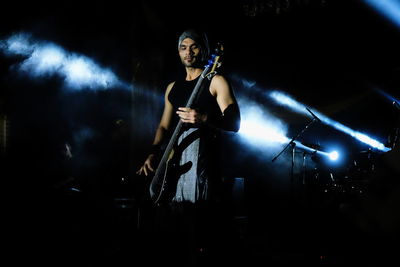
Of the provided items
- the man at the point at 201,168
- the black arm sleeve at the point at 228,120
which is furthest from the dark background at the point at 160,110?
the black arm sleeve at the point at 228,120

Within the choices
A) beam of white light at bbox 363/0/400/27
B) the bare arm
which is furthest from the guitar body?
beam of white light at bbox 363/0/400/27

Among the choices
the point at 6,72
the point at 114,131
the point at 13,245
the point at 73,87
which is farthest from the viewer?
the point at 114,131

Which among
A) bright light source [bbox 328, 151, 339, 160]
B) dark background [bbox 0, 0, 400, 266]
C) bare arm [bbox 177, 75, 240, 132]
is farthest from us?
bright light source [bbox 328, 151, 339, 160]

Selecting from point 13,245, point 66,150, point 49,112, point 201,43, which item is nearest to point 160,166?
point 201,43

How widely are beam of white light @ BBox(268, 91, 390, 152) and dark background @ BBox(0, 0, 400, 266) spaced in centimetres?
11

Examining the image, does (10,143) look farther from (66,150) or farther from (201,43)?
(201,43)

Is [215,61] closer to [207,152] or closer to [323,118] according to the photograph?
[207,152]

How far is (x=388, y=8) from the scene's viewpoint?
5.58m

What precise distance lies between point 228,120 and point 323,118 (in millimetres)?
5260

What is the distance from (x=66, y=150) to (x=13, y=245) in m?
2.29

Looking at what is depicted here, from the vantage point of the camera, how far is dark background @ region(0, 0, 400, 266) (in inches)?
185

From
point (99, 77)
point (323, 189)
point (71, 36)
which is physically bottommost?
point (323, 189)

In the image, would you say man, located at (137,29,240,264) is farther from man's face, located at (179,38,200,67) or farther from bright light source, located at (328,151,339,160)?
bright light source, located at (328,151,339,160)

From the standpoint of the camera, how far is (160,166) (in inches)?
93.8
